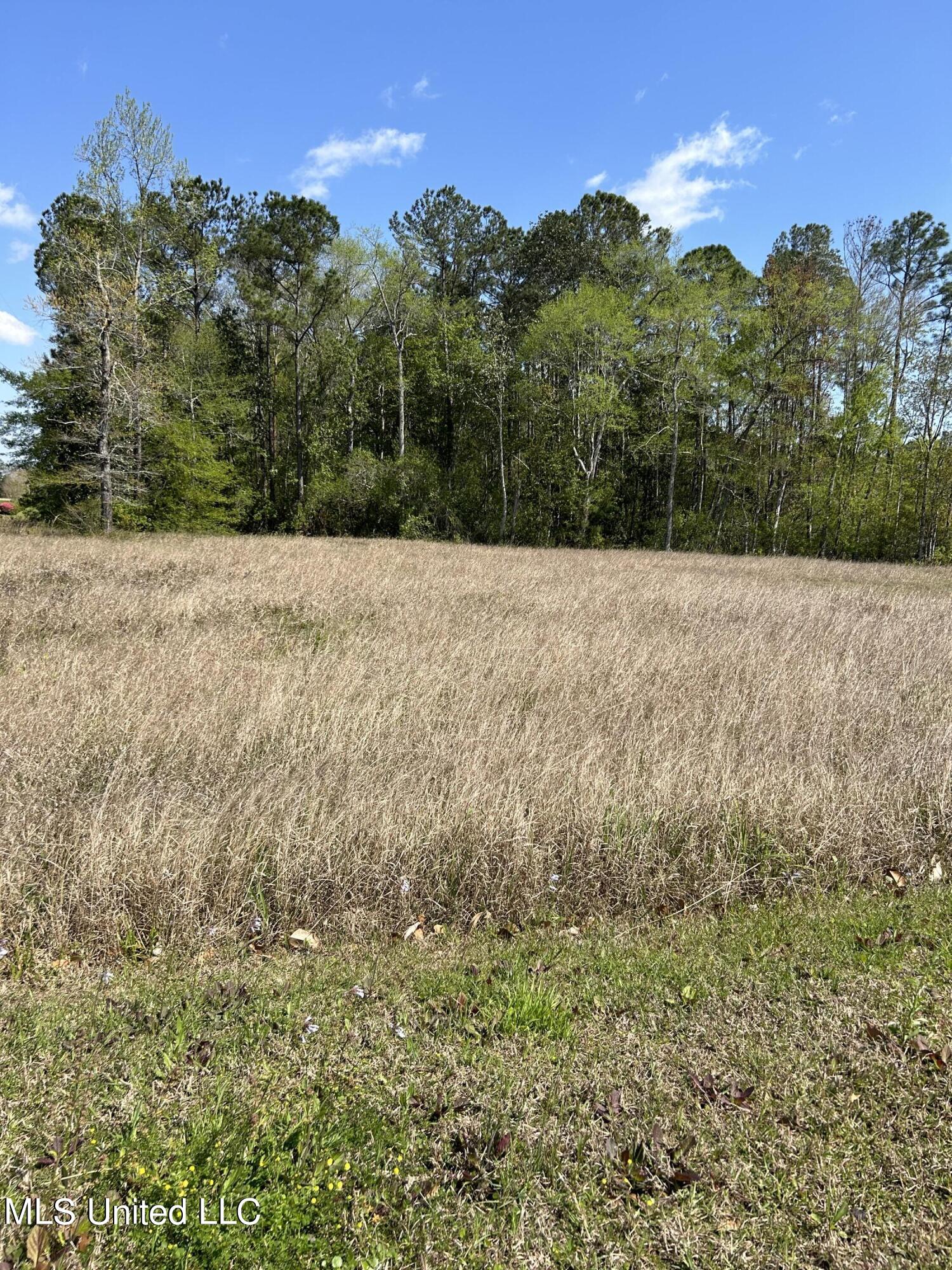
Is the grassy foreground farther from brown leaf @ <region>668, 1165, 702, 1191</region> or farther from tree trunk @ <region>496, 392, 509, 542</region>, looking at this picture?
tree trunk @ <region>496, 392, 509, 542</region>

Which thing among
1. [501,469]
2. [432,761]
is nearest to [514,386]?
[501,469]

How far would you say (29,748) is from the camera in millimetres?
4871

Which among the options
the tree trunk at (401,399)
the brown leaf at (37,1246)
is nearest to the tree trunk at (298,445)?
the tree trunk at (401,399)

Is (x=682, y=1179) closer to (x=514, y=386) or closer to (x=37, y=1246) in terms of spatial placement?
(x=37, y=1246)

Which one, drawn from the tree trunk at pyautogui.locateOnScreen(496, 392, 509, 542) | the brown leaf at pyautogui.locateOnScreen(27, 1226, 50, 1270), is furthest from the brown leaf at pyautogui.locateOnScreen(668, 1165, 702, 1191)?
the tree trunk at pyautogui.locateOnScreen(496, 392, 509, 542)

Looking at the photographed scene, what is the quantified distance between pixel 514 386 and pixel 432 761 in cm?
3306

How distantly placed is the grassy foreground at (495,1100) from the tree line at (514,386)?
24.1m

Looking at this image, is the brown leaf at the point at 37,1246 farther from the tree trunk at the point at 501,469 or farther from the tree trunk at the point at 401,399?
the tree trunk at the point at 401,399

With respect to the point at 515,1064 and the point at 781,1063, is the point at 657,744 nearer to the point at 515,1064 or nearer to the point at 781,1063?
the point at 781,1063

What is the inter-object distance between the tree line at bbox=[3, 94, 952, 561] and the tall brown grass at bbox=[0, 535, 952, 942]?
19289mm

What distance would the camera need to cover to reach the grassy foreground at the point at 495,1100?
1.93 meters

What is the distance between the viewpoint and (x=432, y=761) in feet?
16.5

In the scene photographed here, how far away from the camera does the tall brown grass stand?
3.84 meters

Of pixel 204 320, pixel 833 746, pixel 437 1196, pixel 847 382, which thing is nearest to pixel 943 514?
pixel 847 382
